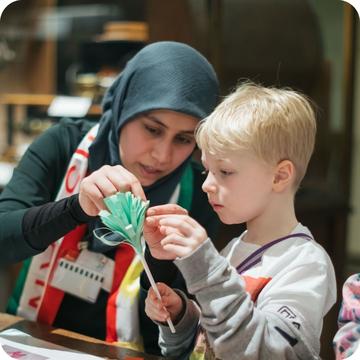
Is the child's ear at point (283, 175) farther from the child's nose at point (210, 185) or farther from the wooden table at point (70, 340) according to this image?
the wooden table at point (70, 340)

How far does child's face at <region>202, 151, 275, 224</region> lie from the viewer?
0.92 m

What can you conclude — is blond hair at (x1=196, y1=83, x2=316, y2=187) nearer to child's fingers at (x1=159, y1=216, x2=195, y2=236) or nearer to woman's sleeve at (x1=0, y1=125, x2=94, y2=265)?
child's fingers at (x1=159, y1=216, x2=195, y2=236)

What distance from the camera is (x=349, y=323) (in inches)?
33.2

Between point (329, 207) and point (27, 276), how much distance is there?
4.15 ft

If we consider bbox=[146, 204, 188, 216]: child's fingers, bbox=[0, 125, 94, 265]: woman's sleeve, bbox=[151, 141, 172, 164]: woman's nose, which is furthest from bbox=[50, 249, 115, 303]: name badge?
bbox=[146, 204, 188, 216]: child's fingers

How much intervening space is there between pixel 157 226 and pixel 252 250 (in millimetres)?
161

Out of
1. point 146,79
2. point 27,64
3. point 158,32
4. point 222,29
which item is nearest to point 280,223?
point 146,79

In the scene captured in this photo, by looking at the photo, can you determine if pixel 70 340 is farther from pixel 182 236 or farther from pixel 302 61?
pixel 302 61

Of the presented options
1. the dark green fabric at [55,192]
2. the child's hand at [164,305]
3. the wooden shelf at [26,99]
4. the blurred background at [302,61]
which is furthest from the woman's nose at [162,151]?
the wooden shelf at [26,99]

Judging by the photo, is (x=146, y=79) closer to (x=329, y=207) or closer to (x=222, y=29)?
(x=222, y=29)

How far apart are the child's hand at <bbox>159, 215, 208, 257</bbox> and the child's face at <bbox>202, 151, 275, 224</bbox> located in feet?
0.33

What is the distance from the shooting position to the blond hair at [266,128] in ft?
2.99

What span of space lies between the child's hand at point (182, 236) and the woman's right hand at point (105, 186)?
113 millimetres

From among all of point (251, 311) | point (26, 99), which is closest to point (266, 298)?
point (251, 311)
